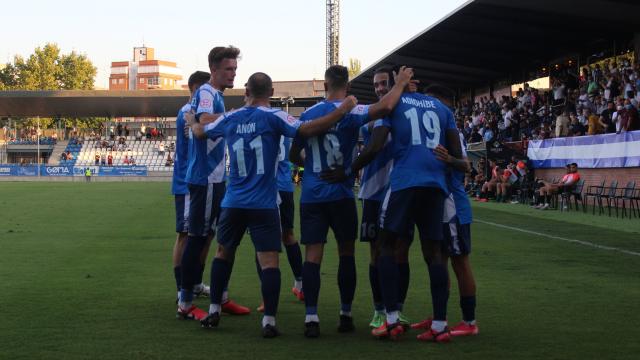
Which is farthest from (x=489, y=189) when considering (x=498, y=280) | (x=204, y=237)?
(x=204, y=237)

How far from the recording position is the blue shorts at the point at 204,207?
733 centimetres

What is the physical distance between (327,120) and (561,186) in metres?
19.3

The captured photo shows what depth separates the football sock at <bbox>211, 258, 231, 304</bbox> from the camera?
267 inches

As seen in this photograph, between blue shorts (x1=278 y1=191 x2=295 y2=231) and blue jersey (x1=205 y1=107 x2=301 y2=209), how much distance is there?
77.7 inches

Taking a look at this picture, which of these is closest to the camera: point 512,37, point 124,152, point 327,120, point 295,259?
point 327,120

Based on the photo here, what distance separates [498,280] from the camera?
9734 mm

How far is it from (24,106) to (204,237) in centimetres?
7343

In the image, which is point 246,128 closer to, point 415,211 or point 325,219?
point 325,219

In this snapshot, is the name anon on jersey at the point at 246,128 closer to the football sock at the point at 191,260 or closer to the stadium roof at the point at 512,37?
the football sock at the point at 191,260

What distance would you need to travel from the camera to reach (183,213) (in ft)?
25.3

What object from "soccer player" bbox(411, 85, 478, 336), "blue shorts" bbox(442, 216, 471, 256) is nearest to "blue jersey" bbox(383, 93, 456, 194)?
"soccer player" bbox(411, 85, 478, 336)

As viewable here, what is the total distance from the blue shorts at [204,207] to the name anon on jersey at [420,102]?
6.34 feet

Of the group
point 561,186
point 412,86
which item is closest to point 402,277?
point 412,86

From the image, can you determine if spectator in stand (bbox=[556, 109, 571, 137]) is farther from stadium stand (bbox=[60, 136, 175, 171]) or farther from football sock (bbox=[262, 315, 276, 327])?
stadium stand (bbox=[60, 136, 175, 171])
